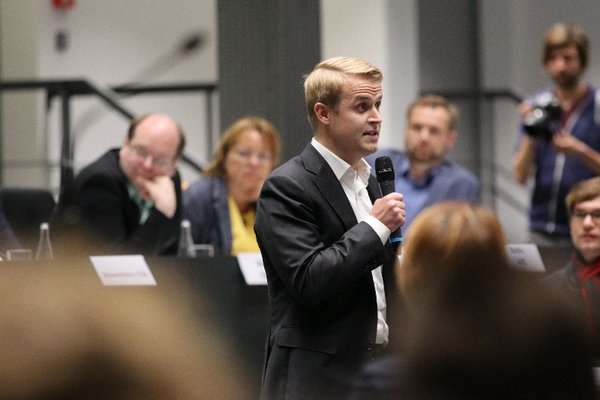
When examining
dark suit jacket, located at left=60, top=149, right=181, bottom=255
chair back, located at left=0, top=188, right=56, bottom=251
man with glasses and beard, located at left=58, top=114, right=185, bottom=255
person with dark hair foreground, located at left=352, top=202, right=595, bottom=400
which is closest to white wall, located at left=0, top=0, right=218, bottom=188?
chair back, located at left=0, top=188, right=56, bottom=251

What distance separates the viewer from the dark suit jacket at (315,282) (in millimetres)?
2512

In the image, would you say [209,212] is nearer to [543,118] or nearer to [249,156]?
[249,156]

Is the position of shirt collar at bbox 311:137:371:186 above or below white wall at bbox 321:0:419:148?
below

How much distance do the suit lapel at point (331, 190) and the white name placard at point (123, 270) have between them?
132 centimetres

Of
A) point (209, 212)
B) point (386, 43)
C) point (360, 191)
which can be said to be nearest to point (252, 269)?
point (209, 212)

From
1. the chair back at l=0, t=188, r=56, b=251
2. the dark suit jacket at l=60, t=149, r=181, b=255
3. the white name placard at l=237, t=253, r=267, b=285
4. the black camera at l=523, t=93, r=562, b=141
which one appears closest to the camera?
the white name placard at l=237, t=253, r=267, b=285

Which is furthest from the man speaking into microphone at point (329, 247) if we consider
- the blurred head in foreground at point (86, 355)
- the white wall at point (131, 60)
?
the white wall at point (131, 60)

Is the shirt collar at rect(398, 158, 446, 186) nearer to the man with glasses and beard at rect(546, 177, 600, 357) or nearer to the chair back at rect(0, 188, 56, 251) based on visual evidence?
the man with glasses and beard at rect(546, 177, 600, 357)

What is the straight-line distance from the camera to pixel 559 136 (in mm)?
5250

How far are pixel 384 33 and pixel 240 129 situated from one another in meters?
2.65

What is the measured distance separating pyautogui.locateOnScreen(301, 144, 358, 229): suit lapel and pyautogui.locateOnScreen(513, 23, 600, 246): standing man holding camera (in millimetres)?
2756

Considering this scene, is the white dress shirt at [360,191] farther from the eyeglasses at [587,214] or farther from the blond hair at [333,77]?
the eyeglasses at [587,214]

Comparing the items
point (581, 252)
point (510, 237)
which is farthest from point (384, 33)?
point (510, 237)

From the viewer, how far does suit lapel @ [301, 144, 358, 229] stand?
2625mm
